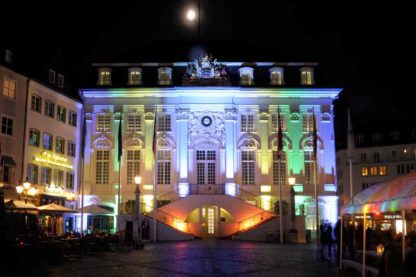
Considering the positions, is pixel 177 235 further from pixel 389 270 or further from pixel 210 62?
pixel 389 270

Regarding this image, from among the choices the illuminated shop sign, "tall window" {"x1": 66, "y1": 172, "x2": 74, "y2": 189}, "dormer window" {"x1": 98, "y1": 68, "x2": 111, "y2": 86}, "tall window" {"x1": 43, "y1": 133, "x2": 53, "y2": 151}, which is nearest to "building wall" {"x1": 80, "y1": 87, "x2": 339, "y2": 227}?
"dormer window" {"x1": 98, "y1": 68, "x2": 111, "y2": 86}

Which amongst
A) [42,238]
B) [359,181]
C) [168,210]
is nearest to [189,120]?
[168,210]

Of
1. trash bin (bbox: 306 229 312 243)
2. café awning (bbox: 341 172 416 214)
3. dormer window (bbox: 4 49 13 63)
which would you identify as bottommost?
trash bin (bbox: 306 229 312 243)

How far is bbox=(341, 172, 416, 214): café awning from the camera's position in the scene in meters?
11.5

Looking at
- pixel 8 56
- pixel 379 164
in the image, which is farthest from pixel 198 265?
pixel 379 164

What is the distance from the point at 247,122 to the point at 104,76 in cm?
1345

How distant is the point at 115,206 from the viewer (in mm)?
47625

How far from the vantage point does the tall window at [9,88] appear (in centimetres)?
3681

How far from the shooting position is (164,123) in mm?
49000

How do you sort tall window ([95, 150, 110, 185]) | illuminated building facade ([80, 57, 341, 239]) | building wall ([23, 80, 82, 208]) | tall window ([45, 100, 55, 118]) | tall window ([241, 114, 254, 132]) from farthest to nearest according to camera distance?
tall window ([241, 114, 254, 132]), tall window ([95, 150, 110, 185]), illuminated building facade ([80, 57, 341, 239]), tall window ([45, 100, 55, 118]), building wall ([23, 80, 82, 208])

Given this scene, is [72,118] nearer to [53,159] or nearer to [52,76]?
[52,76]

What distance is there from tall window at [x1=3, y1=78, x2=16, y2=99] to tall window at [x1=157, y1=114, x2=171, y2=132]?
14.4 m

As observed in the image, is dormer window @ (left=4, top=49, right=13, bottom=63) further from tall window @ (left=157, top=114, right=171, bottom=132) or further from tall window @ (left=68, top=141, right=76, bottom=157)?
tall window @ (left=157, top=114, right=171, bottom=132)

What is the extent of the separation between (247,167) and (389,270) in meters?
37.3
